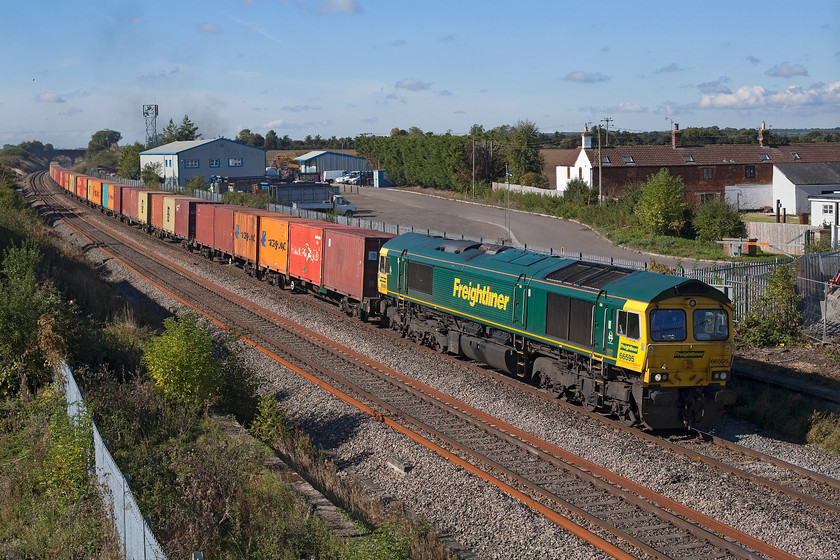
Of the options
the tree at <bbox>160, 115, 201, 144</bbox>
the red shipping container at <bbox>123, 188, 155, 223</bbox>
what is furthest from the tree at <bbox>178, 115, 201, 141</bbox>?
the red shipping container at <bbox>123, 188, 155, 223</bbox>

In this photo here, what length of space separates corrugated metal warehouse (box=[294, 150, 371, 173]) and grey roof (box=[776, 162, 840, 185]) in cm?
6256

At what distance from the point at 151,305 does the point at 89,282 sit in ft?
7.86

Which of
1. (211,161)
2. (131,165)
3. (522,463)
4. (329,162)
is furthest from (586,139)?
(131,165)

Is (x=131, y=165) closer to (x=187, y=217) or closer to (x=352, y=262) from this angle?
(x=187, y=217)

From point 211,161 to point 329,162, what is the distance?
23.9m

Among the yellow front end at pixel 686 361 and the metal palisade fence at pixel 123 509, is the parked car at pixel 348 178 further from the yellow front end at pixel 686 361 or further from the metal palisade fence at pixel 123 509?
the metal palisade fence at pixel 123 509

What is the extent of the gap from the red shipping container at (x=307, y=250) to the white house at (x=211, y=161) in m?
60.4

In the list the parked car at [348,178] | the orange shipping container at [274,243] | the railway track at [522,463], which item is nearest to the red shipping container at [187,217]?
the orange shipping container at [274,243]

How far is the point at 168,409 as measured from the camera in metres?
13.1

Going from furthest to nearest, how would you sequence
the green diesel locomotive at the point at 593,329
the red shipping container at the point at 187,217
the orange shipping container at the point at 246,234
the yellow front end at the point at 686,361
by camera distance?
the red shipping container at the point at 187,217 → the orange shipping container at the point at 246,234 → the green diesel locomotive at the point at 593,329 → the yellow front end at the point at 686,361

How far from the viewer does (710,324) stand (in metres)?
14.2

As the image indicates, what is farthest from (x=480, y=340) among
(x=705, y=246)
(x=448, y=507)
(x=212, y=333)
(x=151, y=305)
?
(x=705, y=246)

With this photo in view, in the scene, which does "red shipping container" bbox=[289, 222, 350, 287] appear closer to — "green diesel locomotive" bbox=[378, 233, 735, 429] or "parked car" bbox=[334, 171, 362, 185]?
"green diesel locomotive" bbox=[378, 233, 735, 429]

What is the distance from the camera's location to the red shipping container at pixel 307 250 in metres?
27.7
